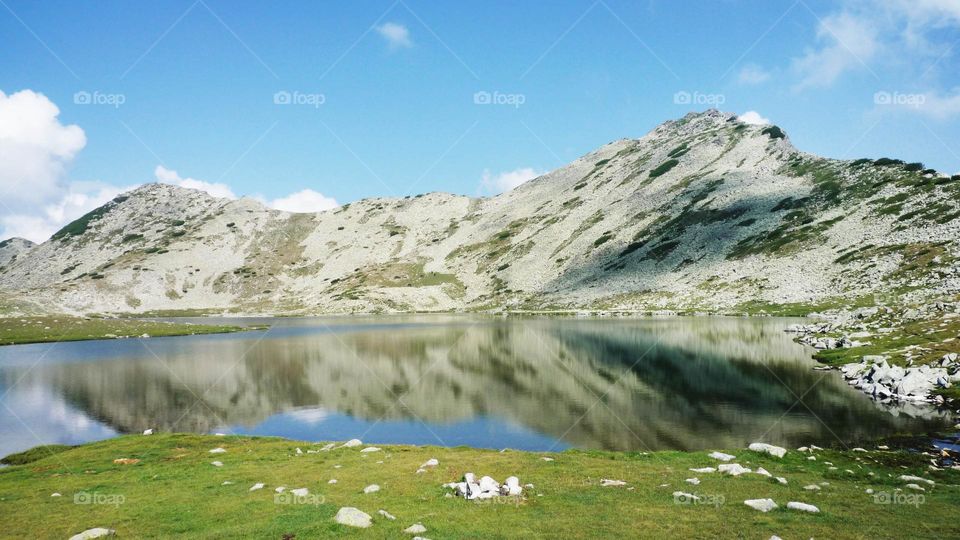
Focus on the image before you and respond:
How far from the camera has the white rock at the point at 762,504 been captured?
60.6 feet

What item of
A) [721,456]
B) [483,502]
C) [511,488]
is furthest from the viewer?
[721,456]

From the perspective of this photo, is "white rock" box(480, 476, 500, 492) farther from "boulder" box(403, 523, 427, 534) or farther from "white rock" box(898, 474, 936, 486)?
"white rock" box(898, 474, 936, 486)

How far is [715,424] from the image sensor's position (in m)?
38.1

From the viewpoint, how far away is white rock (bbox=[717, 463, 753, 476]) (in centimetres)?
2400

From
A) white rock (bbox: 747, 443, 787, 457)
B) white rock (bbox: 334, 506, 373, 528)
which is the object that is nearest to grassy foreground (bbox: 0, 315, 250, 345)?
white rock (bbox: 334, 506, 373, 528)

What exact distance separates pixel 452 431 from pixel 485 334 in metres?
70.2

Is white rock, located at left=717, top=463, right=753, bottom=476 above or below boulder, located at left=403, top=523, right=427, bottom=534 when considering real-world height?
below

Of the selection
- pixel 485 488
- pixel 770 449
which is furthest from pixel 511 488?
pixel 770 449

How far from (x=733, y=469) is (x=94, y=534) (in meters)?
26.8

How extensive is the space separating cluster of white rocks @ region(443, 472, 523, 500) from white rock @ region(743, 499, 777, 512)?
8920 mm

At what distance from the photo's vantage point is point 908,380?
4212 centimetres

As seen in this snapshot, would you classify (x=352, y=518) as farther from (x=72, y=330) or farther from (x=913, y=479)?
(x=72, y=330)

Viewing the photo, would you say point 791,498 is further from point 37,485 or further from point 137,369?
point 137,369

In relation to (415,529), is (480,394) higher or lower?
lower
